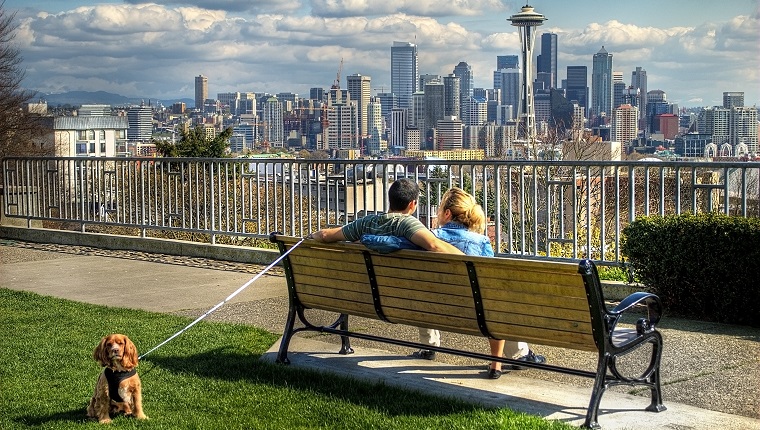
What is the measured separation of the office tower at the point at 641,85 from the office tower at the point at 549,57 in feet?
50.5

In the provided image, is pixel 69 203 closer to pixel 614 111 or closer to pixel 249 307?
pixel 249 307

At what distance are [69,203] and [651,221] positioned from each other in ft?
33.4

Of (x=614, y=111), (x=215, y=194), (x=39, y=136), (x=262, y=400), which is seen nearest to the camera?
(x=262, y=400)

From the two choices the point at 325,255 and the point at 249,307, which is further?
the point at 249,307

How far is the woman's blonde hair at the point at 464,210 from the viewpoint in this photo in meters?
6.55

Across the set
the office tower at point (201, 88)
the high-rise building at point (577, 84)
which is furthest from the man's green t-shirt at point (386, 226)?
the high-rise building at point (577, 84)

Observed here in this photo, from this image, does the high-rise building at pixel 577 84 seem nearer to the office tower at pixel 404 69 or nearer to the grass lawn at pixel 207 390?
the office tower at pixel 404 69

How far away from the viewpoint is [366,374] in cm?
652

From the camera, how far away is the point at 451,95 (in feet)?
472

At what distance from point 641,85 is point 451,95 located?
28682 mm

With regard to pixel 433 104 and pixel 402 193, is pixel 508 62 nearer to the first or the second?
pixel 433 104

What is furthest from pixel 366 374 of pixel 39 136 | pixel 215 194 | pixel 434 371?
pixel 39 136

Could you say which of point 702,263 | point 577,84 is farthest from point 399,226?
point 577,84

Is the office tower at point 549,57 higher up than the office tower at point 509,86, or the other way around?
the office tower at point 549,57
